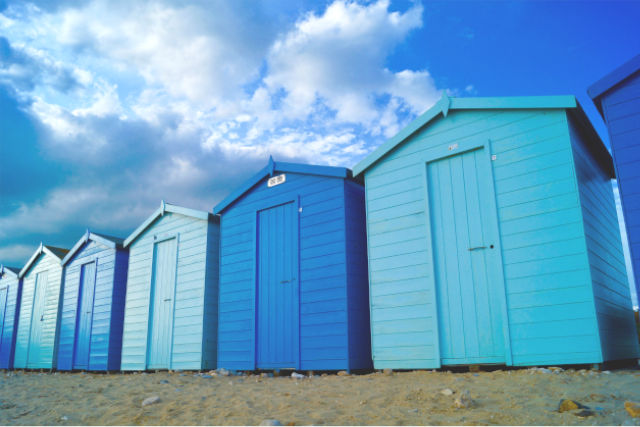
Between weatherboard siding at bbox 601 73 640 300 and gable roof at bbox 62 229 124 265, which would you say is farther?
gable roof at bbox 62 229 124 265

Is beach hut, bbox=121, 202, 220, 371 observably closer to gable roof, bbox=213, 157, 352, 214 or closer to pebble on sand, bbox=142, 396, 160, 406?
gable roof, bbox=213, 157, 352, 214

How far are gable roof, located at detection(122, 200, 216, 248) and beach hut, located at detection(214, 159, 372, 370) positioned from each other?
2.78ft

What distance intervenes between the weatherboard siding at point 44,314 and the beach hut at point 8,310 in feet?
1.05

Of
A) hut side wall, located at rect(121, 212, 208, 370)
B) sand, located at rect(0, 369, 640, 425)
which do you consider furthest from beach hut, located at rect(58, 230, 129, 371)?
sand, located at rect(0, 369, 640, 425)

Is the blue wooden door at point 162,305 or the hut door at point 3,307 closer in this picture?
the blue wooden door at point 162,305

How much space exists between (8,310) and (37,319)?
3168 millimetres

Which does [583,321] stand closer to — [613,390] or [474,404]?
[613,390]

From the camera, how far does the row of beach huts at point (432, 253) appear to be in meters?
6.12

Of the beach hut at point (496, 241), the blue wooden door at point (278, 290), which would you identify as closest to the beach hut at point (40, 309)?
the blue wooden door at point (278, 290)

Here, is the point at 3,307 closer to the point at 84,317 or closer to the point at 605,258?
the point at 84,317

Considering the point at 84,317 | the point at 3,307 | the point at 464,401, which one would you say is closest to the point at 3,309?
the point at 3,307

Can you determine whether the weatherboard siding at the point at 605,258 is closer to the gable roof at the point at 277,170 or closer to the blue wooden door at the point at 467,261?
the blue wooden door at the point at 467,261

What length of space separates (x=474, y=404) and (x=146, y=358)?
959 cm

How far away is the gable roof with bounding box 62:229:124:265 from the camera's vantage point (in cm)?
1380
